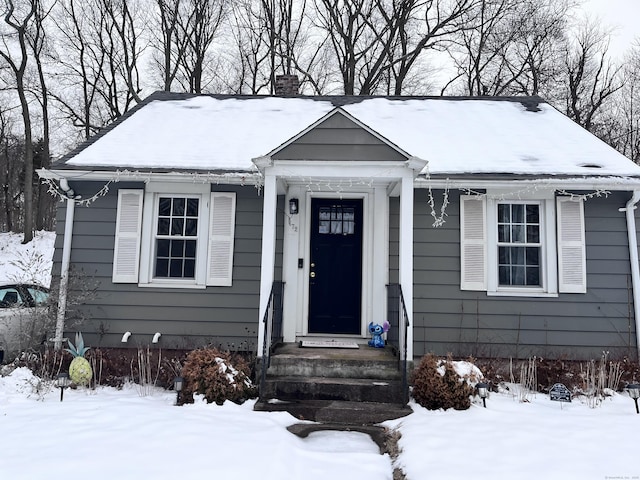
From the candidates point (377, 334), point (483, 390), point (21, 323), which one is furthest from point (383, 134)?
point (21, 323)

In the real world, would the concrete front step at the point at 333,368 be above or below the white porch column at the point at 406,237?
below

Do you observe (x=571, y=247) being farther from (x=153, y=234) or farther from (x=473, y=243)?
(x=153, y=234)

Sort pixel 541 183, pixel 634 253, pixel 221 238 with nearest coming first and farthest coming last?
pixel 541 183, pixel 634 253, pixel 221 238

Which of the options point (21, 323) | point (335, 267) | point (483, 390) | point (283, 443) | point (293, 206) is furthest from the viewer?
point (335, 267)

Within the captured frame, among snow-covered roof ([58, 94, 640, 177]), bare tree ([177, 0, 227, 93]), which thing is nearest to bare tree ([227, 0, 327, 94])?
bare tree ([177, 0, 227, 93])

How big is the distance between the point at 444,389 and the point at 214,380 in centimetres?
251

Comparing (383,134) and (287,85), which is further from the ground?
(287,85)

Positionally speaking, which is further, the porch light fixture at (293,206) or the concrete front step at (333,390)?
the porch light fixture at (293,206)

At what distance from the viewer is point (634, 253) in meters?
6.15

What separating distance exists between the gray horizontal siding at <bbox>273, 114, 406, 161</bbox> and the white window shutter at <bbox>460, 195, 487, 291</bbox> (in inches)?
59.9

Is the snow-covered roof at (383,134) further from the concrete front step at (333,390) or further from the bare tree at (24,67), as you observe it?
the bare tree at (24,67)

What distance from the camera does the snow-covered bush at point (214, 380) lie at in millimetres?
4918

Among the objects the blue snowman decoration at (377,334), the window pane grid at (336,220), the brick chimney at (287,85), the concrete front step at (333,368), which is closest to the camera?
the concrete front step at (333,368)

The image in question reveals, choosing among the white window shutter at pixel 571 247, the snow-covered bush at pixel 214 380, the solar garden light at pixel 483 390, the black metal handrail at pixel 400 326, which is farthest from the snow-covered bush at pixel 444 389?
the white window shutter at pixel 571 247
